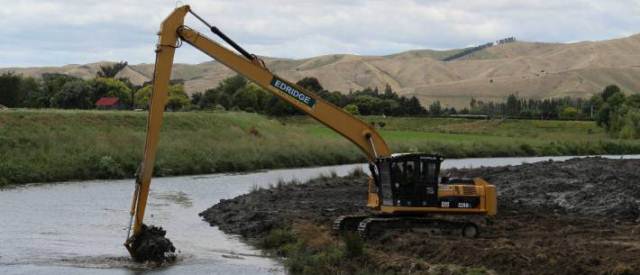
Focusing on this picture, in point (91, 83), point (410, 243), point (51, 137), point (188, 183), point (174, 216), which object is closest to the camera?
point (410, 243)

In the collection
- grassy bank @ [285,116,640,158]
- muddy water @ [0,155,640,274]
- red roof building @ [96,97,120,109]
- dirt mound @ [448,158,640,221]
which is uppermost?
red roof building @ [96,97,120,109]

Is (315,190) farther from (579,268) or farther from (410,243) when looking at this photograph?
(579,268)

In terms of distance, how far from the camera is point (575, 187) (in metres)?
39.5

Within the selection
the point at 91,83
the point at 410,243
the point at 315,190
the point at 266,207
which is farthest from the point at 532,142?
the point at 410,243

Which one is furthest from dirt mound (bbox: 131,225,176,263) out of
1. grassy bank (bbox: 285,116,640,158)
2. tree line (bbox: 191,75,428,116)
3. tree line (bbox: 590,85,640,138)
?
tree line (bbox: 590,85,640,138)

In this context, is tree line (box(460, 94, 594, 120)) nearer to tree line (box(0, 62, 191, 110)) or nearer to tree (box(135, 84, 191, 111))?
tree (box(135, 84, 191, 111))

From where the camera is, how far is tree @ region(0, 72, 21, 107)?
338 ft

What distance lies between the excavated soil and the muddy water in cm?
209

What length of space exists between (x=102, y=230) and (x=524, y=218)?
13057mm

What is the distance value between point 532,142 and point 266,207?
63527 mm

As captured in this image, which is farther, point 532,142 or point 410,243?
point 532,142

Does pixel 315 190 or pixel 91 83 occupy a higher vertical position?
pixel 91 83

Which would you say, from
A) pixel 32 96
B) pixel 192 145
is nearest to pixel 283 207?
pixel 192 145

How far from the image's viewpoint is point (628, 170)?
157 feet
